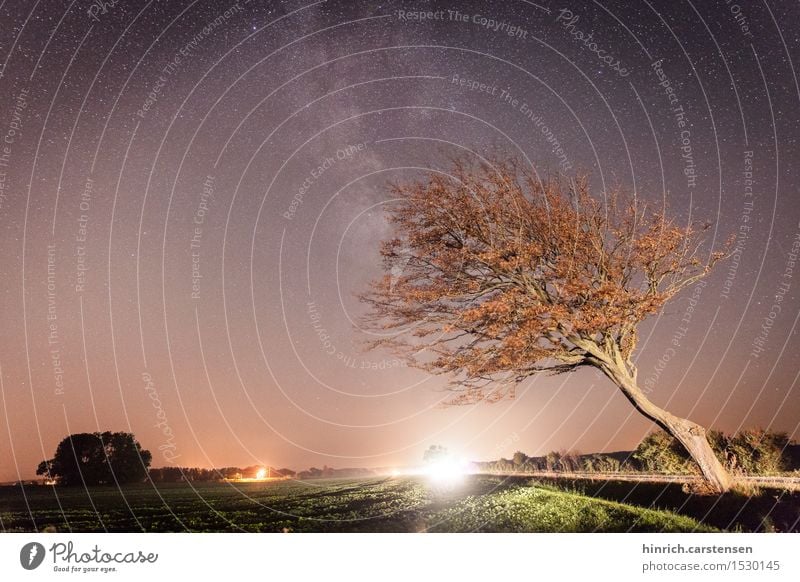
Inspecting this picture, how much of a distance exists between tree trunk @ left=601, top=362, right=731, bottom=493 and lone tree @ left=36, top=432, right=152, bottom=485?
3967 centimetres

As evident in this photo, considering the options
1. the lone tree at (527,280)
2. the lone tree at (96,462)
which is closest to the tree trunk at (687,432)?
the lone tree at (527,280)

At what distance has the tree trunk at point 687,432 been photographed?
9.73 meters

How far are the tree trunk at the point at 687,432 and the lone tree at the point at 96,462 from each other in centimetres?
3967

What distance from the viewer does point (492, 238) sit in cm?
1206

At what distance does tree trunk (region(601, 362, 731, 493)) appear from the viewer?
973 cm

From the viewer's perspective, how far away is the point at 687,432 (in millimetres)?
9992

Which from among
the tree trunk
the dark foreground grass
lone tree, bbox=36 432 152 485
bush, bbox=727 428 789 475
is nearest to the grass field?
the dark foreground grass

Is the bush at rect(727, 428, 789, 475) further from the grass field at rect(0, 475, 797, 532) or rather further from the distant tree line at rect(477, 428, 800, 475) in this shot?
the grass field at rect(0, 475, 797, 532)
